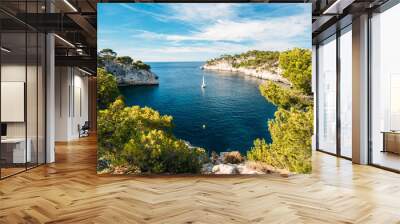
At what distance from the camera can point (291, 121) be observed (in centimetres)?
604

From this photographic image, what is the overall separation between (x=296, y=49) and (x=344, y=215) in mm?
Result: 3055

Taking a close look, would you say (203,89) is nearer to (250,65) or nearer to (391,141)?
(250,65)

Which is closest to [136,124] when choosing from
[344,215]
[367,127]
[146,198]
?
[146,198]

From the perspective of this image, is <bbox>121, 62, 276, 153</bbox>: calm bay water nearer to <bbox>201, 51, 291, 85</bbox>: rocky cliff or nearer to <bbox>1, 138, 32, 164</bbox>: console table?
<bbox>201, 51, 291, 85</bbox>: rocky cliff

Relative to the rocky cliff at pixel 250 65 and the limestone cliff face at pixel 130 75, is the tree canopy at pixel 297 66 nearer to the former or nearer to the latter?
the rocky cliff at pixel 250 65

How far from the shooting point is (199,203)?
4.38m

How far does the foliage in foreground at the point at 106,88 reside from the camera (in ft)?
20.0

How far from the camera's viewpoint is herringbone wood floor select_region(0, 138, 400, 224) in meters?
3.79

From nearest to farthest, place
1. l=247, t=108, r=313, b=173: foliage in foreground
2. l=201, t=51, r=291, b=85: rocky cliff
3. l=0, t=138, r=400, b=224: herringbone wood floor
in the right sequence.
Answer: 1. l=0, t=138, r=400, b=224: herringbone wood floor
2. l=247, t=108, r=313, b=173: foliage in foreground
3. l=201, t=51, r=291, b=85: rocky cliff

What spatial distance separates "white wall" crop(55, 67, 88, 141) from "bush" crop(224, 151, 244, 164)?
9.41m

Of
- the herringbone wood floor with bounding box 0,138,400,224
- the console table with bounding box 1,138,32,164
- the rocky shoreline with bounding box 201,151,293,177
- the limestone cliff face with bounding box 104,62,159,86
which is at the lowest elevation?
the herringbone wood floor with bounding box 0,138,400,224

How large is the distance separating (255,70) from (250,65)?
12 centimetres

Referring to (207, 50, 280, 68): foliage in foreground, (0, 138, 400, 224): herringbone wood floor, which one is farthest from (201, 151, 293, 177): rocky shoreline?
(207, 50, 280, 68): foliage in foreground

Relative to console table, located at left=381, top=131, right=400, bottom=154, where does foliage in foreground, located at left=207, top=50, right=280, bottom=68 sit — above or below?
above
